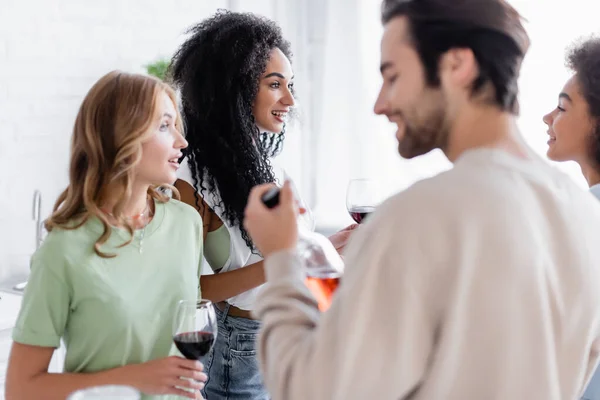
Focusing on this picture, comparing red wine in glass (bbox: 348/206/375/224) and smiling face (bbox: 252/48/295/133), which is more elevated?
smiling face (bbox: 252/48/295/133)

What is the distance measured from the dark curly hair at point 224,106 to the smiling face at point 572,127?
74cm

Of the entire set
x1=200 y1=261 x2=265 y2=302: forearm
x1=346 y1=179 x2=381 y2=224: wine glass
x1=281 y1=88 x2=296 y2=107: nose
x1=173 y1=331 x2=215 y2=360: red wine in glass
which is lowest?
x1=173 y1=331 x2=215 y2=360: red wine in glass

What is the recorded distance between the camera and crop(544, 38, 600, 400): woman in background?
1.51 m

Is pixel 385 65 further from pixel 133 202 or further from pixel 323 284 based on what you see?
pixel 133 202

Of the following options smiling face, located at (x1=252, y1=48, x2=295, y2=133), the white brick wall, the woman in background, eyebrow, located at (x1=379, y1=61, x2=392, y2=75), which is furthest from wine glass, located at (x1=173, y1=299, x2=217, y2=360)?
the white brick wall

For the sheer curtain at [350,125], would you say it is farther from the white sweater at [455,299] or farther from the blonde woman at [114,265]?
the white sweater at [455,299]

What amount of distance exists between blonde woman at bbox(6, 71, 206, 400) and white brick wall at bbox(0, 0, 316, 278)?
1373 millimetres

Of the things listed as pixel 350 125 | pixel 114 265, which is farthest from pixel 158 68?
pixel 114 265

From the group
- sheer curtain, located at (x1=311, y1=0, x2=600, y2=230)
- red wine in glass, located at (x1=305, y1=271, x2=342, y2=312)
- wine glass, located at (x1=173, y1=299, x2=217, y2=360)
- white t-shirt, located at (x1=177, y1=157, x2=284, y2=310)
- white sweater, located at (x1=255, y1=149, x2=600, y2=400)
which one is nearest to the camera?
white sweater, located at (x1=255, y1=149, x2=600, y2=400)

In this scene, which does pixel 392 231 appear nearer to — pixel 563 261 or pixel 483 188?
pixel 483 188

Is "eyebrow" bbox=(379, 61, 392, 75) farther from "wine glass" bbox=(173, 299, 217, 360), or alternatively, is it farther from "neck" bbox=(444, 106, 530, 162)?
"wine glass" bbox=(173, 299, 217, 360)

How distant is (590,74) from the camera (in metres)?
1.54

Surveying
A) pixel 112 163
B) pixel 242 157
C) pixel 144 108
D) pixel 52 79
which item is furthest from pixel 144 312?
pixel 52 79

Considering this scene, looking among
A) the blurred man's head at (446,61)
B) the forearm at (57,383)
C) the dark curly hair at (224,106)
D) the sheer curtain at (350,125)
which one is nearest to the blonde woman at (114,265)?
the forearm at (57,383)
